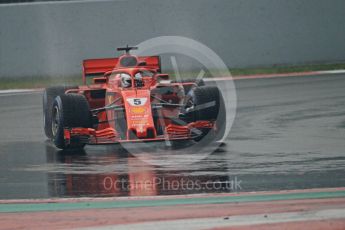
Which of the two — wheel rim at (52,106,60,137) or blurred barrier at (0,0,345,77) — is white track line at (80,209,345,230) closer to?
wheel rim at (52,106,60,137)

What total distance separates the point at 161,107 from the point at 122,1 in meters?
12.2

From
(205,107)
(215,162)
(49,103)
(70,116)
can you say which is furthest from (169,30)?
(215,162)

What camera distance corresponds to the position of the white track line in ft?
23.5

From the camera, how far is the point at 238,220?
731cm

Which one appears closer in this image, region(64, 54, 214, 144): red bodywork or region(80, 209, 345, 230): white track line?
region(80, 209, 345, 230): white track line

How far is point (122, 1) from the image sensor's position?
24203 millimetres

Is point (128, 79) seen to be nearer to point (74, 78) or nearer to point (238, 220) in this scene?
point (238, 220)

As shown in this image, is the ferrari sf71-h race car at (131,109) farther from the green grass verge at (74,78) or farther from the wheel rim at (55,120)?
the green grass verge at (74,78)

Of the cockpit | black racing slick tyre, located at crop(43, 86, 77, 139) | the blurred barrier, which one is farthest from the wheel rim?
the blurred barrier

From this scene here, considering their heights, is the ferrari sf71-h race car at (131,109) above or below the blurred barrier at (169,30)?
below

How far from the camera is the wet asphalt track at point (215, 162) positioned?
9211mm

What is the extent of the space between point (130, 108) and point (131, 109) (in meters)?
0.03

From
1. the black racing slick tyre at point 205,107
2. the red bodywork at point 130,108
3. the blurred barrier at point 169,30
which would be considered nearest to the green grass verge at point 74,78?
the blurred barrier at point 169,30

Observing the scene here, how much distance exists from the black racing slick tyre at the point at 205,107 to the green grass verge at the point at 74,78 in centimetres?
1026
